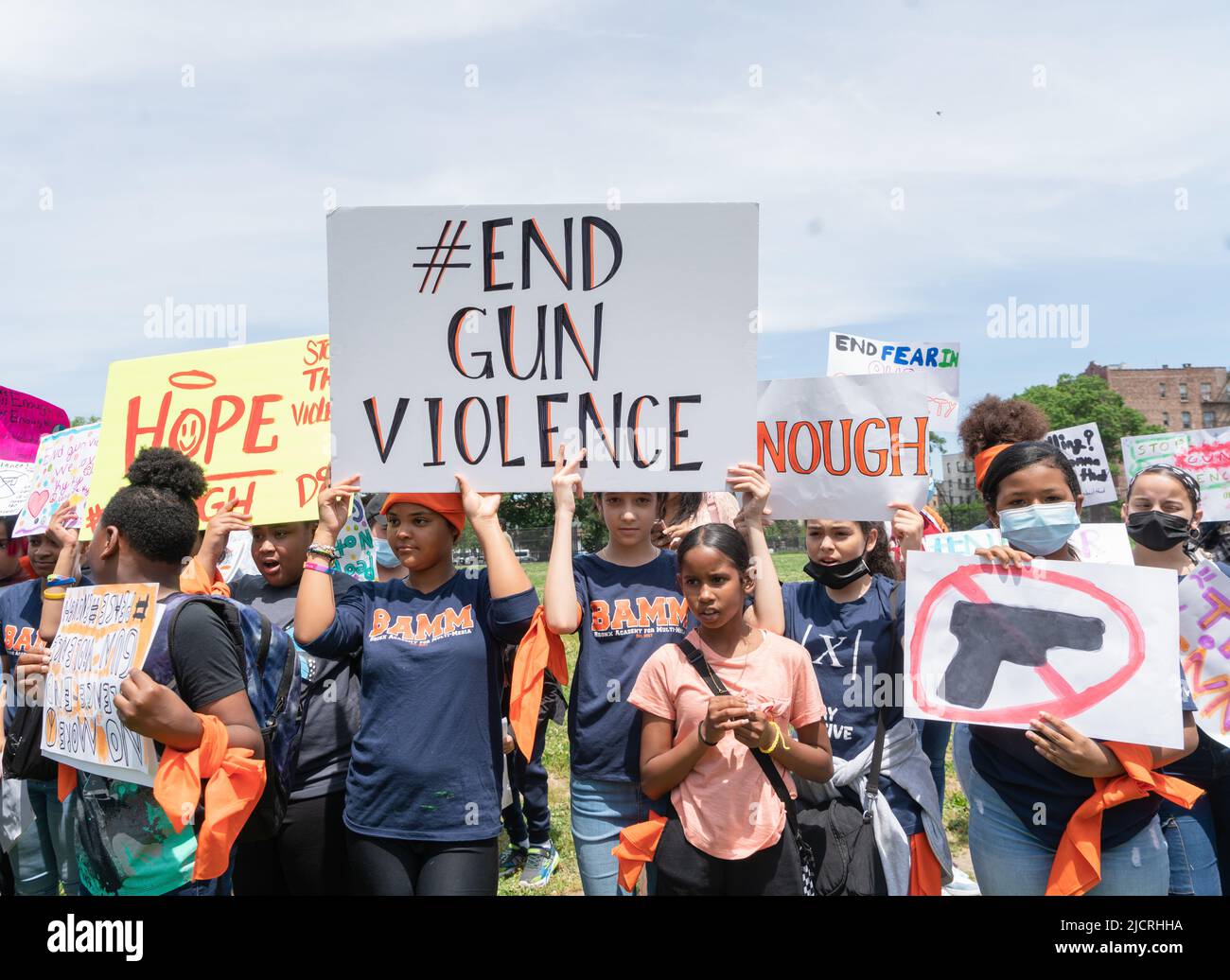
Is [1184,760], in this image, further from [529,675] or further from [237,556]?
[237,556]

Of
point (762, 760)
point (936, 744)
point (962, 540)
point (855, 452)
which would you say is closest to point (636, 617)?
point (762, 760)

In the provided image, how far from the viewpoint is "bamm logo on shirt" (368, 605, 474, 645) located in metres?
3.32

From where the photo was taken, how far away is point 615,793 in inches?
133

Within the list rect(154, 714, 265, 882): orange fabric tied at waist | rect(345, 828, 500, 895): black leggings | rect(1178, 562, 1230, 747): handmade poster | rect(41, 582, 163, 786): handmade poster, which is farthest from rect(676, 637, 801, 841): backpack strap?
rect(41, 582, 163, 786): handmade poster

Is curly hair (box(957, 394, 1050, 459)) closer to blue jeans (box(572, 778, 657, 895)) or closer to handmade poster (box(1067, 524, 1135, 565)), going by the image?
handmade poster (box(1067, 524, 1135, 565))

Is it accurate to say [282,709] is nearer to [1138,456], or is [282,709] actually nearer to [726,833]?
[726,833]

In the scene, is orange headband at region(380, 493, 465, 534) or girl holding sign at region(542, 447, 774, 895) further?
orange headband at region(380, 493, 465, 534)

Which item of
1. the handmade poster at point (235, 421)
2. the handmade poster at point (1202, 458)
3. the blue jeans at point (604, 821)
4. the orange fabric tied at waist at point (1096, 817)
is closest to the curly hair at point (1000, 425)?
the handmade poster at point (1202, 458)

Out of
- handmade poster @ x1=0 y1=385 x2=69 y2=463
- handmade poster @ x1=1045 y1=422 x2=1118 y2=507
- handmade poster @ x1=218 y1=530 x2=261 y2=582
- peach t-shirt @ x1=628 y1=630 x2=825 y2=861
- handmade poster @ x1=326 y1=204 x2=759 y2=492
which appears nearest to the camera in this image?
peach t-shirt @ x1=628 y1=630 x2=825 y2=861

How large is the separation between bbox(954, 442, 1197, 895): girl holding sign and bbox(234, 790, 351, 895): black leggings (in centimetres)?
231

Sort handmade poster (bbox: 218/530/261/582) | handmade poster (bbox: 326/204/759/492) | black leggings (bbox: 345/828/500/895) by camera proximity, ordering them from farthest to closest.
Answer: handmade poster (bbox: 218/530/261/582), handmade poster (bbox: 326/204/759/492), black leggings (bbox: 345/828/500/895)

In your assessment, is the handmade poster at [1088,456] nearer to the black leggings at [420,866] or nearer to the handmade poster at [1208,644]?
the handmade poster at [1208,644]

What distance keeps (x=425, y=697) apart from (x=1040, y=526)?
7.30ft
